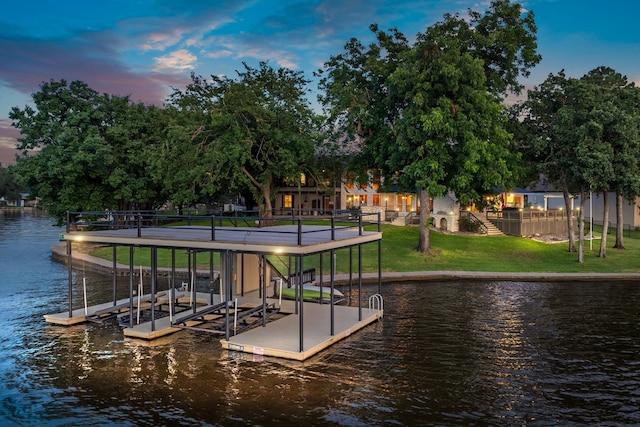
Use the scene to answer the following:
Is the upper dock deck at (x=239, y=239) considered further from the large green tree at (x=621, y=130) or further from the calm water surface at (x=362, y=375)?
the large green tree at (x=621, y=130)

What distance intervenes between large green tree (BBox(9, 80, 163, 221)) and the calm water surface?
112 feet

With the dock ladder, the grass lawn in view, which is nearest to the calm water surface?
the dock ladder

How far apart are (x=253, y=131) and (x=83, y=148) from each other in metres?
18.8

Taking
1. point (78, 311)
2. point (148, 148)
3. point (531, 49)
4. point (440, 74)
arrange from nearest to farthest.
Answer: point (78, 311)
point (440, 74)
point (531, 49)
point (148, 148)

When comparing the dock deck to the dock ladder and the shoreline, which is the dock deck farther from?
the shoreline

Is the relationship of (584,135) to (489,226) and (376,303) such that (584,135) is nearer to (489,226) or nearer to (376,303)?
(489,226)

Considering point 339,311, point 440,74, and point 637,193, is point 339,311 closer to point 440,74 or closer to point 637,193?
point 440,74

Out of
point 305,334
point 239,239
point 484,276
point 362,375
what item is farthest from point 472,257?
point 362,375

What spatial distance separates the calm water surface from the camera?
37.8 ft

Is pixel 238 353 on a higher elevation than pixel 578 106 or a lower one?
lower

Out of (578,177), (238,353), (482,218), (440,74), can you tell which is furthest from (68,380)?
(482,218)

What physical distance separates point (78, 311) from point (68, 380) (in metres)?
7.79

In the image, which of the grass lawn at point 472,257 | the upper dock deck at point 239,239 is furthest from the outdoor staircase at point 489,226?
the upper dock deck at point 239,239

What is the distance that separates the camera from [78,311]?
20656 mm
